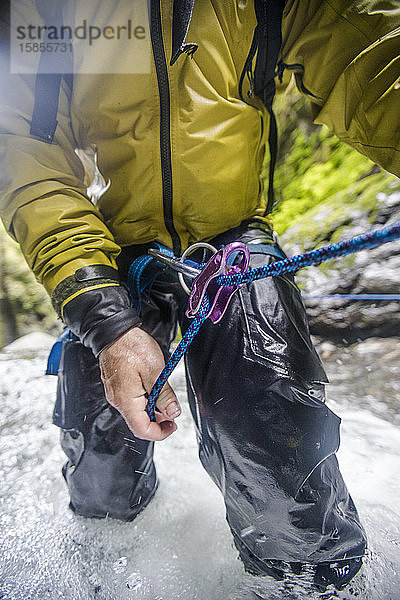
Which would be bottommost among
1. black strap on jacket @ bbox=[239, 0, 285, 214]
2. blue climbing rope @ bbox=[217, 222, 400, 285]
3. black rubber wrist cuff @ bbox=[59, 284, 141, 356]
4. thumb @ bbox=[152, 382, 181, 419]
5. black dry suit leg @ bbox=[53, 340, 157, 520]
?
black dry suit leg @ bbox=[53, 340, 157, 520]

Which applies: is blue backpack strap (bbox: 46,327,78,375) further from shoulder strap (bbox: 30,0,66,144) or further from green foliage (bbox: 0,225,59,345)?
green foliage (bbox: 0,225,59,345)

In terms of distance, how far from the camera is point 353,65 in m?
0.79

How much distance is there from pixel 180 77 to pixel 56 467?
1231 mm

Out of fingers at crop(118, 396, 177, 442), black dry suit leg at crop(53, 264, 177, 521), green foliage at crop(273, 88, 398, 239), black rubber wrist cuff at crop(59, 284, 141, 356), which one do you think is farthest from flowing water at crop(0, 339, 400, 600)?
green foliage at crop(273, 88, 398, 239)

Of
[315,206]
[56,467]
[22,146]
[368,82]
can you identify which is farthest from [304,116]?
[56,467]

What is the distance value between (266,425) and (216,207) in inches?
18.7

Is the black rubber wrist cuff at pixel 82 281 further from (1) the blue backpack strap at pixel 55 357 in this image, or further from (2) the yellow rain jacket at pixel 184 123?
(1) the blue backpack strap at pixel 55 357

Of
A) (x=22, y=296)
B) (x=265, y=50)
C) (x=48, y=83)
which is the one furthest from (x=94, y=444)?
(x=22, y=296)

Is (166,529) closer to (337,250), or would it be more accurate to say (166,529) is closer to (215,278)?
(215,278)

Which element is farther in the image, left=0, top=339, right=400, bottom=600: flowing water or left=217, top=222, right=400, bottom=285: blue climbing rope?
left=0, top=339, right=400, bottom=600: flowing water

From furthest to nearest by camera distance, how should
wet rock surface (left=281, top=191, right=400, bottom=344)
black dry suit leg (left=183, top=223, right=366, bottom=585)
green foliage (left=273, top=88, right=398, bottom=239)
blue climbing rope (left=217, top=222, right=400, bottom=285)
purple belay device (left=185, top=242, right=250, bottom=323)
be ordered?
green foliage (left=273, top=88, right=398, bottom=239) → wet rock surface (left=281, top=191, right=400, bottom=344) → black dry suit leg (left=183, top=223, right=366, bottom=585) → purple belay device (left=185, top=242, right=250, bottom=323) → blue climbing rope (left=217, top=222, right=400, bottom=285)

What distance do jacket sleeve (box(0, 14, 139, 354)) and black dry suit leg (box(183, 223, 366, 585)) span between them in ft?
0.78

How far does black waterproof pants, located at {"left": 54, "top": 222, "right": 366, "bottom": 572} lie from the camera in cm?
79

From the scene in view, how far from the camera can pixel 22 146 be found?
2.86 ft
